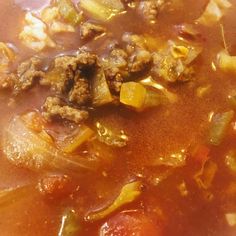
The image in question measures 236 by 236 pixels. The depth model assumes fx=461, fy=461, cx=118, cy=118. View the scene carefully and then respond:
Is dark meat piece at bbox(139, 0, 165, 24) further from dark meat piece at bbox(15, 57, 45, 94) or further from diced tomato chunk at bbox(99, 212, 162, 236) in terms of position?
diced tomato chunk at bbox(99, 212, 162, 236)

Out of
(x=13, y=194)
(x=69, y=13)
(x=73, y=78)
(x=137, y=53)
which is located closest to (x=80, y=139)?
(x=73, y=78)

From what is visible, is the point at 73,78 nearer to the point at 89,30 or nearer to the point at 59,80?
the point at 59,80

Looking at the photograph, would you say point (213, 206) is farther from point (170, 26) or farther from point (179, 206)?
point (170, 26)

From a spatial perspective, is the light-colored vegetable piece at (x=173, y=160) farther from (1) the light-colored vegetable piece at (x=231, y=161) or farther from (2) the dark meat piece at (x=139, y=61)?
(2) the dark meat piece at (x=139, y=61)

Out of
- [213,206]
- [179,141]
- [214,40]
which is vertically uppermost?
A: [214,40]

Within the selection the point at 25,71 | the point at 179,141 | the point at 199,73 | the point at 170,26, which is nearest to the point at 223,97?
the point at 199,73

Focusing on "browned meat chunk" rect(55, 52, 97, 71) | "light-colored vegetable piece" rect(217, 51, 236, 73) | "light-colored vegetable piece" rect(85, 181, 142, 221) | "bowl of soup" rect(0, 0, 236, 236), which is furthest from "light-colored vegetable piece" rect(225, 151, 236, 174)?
"browned meat chunk" rect(55, 52, 97, 71)

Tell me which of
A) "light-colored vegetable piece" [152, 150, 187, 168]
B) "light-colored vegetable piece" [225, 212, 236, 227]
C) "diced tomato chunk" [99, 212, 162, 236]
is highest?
"light-colored vegetable piece" [152, 150, 187, 168]

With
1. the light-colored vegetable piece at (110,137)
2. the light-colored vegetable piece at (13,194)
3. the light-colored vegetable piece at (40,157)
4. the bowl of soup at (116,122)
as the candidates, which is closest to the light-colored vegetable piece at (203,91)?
the bowl of soup at (116,122)
